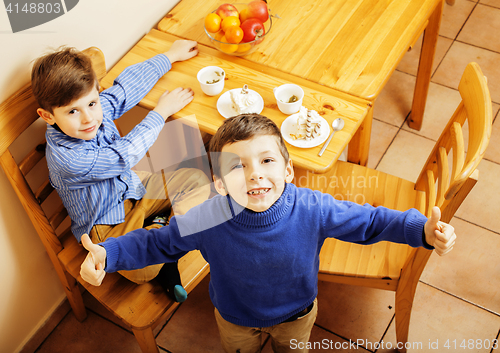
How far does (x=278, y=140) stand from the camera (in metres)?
1.00

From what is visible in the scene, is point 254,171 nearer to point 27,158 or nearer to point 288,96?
point 288,96

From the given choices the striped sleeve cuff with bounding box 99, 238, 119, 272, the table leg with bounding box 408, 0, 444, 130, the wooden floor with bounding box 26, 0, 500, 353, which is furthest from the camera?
the table leg with bounding box 408, 0, 444, 130

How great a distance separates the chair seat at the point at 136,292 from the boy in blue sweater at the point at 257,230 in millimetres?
220

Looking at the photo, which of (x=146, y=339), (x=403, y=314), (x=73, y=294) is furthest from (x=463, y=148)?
(x=73, y=294)

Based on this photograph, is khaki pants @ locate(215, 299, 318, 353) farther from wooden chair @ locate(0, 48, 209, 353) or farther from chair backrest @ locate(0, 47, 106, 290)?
chair backrest @ locate(0, 47, 106, 290)

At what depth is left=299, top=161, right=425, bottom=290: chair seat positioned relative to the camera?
50.6 inches

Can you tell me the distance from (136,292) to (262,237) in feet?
1.59

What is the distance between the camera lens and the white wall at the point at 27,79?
3.95 ft

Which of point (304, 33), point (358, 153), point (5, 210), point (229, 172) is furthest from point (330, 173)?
point (5, 210)

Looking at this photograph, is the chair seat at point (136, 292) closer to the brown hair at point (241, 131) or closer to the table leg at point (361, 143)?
the brown hair at point (241, 131)

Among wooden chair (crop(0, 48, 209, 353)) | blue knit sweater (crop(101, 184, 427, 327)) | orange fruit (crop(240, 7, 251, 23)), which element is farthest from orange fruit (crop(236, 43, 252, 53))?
blue knit sweater (crop(101, 184, 427, 327))

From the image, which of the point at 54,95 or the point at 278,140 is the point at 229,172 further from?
the point at 54,95

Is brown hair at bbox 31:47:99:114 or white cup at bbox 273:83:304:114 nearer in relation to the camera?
brown hair at bbox 31:47:99:114

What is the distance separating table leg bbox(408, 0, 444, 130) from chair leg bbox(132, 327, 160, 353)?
159 cm
